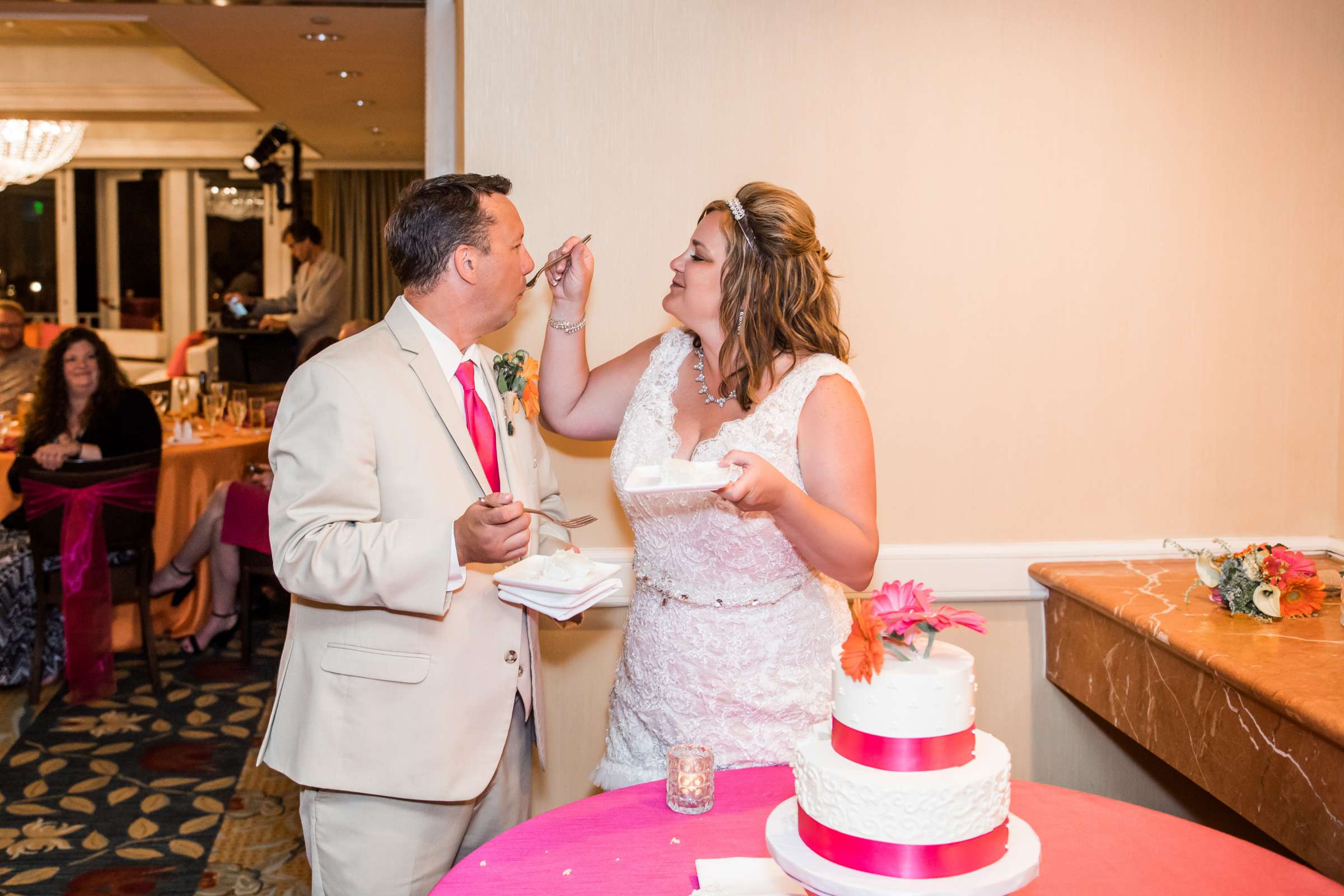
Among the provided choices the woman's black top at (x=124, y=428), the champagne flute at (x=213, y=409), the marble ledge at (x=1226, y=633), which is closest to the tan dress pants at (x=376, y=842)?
the marble ledge at (x=1226, y=633)

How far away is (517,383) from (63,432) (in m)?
3.79

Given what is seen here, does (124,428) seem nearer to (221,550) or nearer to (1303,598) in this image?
(221,550)

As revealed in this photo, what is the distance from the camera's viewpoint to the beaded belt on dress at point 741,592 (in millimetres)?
2320

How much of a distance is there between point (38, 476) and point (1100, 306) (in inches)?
167

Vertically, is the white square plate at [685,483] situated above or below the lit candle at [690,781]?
above

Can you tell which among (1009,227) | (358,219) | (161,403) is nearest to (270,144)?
(358,219)

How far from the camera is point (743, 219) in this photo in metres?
2.32

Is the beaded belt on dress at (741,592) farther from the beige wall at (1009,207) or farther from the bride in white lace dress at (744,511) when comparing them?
the beige wall at (1009,207)

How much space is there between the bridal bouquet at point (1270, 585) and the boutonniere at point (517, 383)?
1.72 m

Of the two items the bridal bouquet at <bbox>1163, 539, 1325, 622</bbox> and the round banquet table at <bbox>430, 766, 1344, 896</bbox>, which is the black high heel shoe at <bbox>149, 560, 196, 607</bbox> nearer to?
the round banquet table at <bbox>430, 766, 1344, 896</bbox>

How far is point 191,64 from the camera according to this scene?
9781 millimetres

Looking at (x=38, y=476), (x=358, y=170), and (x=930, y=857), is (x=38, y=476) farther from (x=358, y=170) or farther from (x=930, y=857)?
(x=358, y=170)

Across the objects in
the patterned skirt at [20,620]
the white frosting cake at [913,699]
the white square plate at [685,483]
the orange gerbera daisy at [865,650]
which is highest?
the white square plate at [685,483]

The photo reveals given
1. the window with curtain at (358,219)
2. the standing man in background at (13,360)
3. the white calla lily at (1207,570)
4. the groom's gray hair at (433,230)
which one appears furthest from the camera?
the window with curtain at (358,219)
